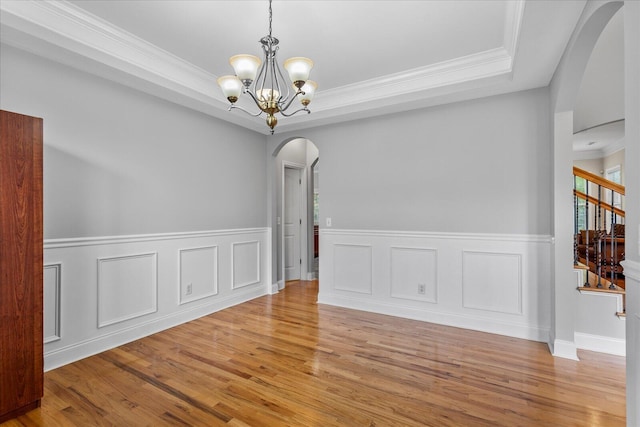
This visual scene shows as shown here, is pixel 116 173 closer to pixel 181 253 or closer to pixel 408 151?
pixel 181 253

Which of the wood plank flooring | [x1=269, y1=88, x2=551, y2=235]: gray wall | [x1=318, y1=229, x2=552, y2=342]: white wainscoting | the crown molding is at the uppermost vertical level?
the crown molding

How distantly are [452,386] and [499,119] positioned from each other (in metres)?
2.70

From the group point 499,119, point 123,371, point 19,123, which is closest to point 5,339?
point 123,371

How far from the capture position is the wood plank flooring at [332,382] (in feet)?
6.51

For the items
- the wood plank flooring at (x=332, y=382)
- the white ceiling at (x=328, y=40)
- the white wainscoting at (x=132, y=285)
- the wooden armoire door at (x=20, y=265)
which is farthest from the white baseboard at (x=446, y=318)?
the wooden armoire door at (x=20, y=265)

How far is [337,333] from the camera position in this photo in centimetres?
334

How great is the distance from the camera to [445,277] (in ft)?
12.1

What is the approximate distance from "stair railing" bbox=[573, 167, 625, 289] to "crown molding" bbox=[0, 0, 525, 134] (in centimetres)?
146

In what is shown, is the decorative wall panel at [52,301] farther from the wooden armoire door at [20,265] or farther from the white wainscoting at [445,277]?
the white wainscoting at [445,277]

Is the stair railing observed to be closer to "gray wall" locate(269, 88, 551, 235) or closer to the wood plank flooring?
"gray wall" locate(269, 88, 551, 235)

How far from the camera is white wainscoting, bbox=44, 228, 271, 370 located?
8.65 feet

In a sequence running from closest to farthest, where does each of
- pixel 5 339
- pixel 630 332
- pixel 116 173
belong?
pixel 630 332
pixel 5 339
pixel 116 173

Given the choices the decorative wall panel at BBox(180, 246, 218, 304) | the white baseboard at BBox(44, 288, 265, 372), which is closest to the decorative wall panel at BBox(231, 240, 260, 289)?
the white baseboard at BBox(44, 288, 265, 372)

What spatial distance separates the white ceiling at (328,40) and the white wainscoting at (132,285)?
1.60 meters
